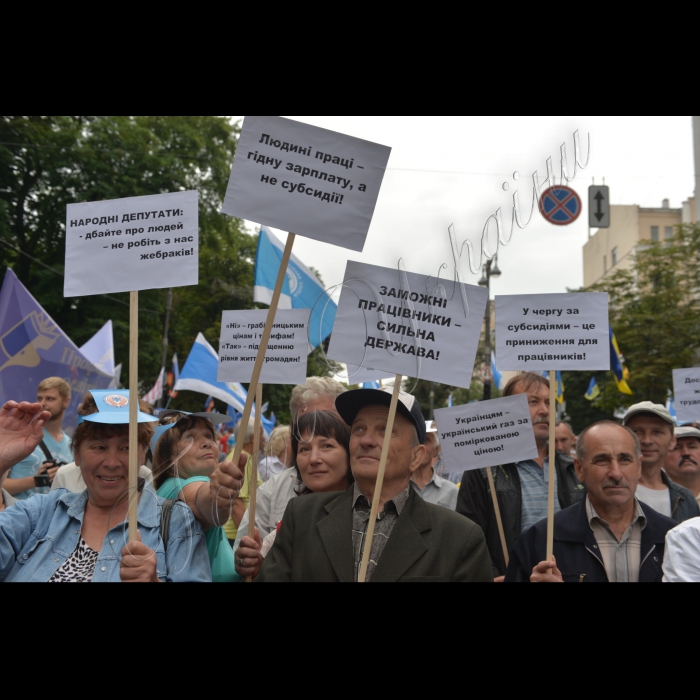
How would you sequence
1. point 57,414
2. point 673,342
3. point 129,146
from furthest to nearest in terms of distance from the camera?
point 673,342 < point 129,146 < point 57,414

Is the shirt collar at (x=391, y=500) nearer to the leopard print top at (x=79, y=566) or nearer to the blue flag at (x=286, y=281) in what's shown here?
the leopard print top at (x=79, y=566)

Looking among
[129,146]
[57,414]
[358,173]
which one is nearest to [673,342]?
[129,146]

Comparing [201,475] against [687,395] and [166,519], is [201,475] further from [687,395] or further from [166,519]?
[687,395]

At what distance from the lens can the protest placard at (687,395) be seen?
200 inches

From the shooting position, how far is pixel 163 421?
190 inches

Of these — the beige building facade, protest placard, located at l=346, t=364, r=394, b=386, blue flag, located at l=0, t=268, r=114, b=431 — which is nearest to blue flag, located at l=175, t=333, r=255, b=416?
blue flag, located at l=0, t=268, r=114, b=431

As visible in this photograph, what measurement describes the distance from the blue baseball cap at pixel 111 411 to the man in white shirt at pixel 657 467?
288cm

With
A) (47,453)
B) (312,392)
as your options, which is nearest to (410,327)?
(312,392)

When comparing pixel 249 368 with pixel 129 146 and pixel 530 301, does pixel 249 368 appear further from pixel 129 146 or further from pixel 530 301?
pixel 129 146

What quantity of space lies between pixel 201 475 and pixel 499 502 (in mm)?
1574

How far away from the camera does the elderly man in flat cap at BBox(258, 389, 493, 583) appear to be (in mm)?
2840

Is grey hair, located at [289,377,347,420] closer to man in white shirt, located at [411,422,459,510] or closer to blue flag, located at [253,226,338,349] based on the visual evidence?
man in white shirt, located at [411,422,459,510]

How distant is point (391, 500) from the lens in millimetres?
3047
